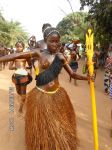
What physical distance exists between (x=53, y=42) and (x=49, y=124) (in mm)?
1035

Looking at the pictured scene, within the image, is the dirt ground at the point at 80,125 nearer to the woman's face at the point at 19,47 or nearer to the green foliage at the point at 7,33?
the woman's face at the point at 19,47

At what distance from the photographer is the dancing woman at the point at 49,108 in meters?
4.66

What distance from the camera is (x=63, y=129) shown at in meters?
4.72

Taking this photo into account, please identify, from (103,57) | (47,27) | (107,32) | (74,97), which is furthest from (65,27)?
(47,27)

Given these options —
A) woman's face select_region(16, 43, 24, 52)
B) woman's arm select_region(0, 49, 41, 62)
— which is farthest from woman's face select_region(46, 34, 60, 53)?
woman's face select_region(16, 43, 24, 52)

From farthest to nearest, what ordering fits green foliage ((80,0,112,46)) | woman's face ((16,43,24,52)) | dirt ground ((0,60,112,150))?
green foliage ((80,0,112,46))
woman's face ((16,43,24,52))
dirt ground ((0,60,112,150))

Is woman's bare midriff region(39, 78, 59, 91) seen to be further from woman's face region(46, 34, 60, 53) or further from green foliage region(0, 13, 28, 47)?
green foliage region(0, 13, 28, 47)

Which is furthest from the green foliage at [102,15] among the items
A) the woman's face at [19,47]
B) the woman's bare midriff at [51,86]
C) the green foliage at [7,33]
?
the green foliage at [7,33]

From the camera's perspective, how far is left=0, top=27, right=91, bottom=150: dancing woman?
4.66 meters

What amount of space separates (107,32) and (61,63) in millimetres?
14327

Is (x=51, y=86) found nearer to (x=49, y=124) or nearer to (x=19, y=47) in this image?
(x=49, y=124)

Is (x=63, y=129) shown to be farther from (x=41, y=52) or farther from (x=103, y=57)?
(x=103, y=57)

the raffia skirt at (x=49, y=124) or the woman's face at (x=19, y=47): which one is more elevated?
the woman's face at (x=19, y=47)

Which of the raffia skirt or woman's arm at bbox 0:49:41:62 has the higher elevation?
woman's arm at bbox 0:49:41:62
